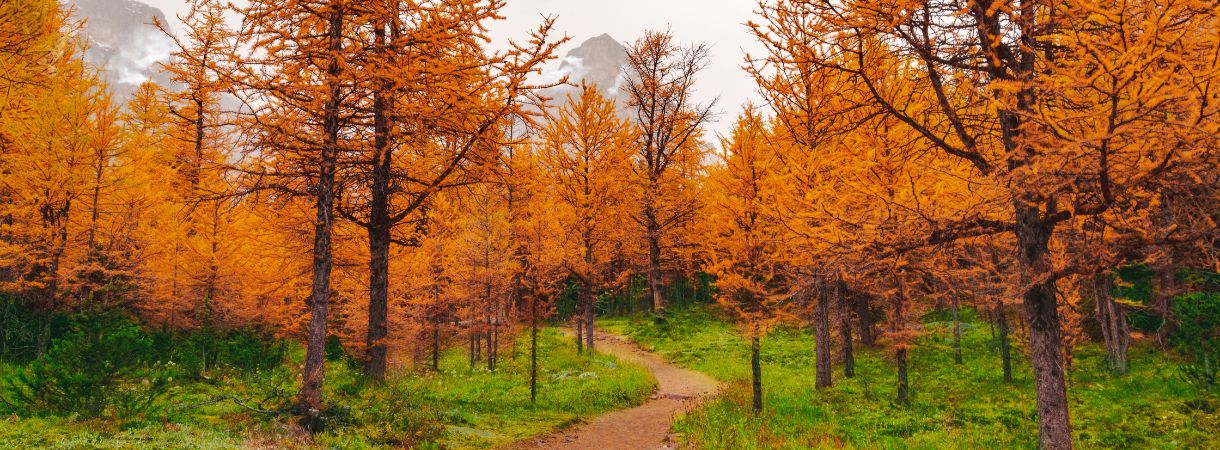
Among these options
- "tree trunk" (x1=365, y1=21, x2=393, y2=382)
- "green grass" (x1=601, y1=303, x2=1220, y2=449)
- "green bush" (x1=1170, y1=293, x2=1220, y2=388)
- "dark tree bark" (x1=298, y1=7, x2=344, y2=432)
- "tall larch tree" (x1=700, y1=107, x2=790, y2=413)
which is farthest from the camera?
"tall larch tree" (x1=700, y1=107, x2=790, y2=413)

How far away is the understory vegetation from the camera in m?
6.15

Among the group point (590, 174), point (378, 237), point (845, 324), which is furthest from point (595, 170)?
point (378, 237)

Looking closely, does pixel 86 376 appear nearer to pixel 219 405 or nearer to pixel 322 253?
pixel 219 405

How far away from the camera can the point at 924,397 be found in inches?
455

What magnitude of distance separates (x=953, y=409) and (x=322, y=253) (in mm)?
11519

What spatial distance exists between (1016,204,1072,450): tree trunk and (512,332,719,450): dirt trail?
5381mm

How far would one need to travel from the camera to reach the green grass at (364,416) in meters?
5.86

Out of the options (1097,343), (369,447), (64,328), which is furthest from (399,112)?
(1097,343)

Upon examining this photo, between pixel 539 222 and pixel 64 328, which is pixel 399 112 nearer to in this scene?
pixel 539 222

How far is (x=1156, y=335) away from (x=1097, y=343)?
7.37ft

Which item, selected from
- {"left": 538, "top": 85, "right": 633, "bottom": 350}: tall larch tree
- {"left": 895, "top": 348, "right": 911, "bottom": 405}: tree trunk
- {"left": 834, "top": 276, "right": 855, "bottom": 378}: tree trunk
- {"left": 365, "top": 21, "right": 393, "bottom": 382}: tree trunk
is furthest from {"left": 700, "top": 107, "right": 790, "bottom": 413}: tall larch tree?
{"left": 538, "top": 85, "right": 633, "bottom": 350}: tall larch tree

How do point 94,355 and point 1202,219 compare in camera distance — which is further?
point 94,355

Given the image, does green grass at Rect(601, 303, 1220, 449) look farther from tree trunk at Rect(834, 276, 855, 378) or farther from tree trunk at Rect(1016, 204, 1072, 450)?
tree trunk at Rect(1016, 204, 1072, 450)

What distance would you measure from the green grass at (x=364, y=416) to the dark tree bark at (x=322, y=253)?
0.35m
